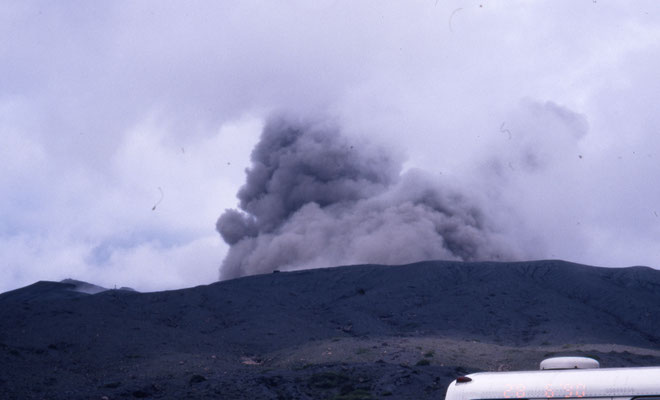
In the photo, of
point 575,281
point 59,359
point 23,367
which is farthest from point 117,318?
point 575,281

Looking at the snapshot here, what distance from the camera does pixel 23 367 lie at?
27516 mm

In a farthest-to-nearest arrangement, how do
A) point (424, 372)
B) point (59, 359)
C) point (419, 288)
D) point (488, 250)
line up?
point (488, 250), point (419, 288), point (59, 359), point (424, 372)

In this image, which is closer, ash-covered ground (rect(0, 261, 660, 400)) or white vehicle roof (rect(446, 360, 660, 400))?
white vehicle roof (rect(446, 360, 660, 400))

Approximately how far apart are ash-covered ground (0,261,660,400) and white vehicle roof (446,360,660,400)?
13890 mm

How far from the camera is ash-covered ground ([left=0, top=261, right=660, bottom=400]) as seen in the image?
24.0m

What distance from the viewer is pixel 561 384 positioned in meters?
7.37

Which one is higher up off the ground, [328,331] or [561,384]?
[328,331]

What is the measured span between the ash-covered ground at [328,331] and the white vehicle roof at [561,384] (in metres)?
13.9

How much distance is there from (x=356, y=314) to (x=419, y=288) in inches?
275

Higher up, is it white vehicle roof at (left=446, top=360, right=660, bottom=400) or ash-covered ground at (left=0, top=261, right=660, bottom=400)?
ash-covered ground at (left=0, top=261, right=660, bottom=400)

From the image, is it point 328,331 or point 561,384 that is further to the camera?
point 328,331

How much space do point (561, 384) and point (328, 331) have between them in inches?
1195

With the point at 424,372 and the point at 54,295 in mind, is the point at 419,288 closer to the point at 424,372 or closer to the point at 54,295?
the point at 424,372

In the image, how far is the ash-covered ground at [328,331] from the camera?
78.6ft
